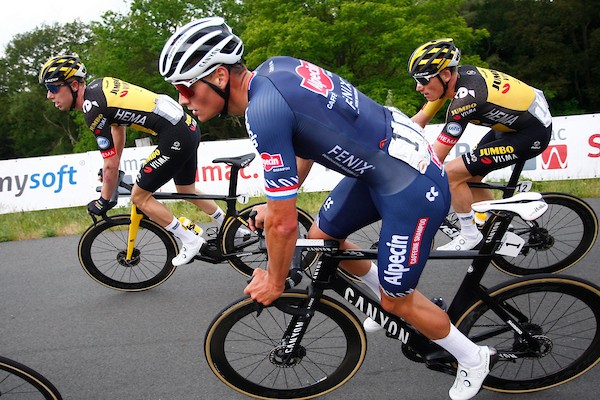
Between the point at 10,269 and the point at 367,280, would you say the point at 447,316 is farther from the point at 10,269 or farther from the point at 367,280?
the point at 10,269

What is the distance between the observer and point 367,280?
2.96 m

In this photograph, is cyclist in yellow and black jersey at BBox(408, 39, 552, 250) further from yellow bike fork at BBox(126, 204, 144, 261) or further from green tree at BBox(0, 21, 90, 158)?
green tree at BBox(0, 21, 90, 158)

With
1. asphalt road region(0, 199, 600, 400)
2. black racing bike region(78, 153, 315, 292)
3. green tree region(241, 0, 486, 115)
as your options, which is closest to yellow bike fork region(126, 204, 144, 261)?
black racing bike region(78, 153, 315, 292)

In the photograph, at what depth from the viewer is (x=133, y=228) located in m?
4.66

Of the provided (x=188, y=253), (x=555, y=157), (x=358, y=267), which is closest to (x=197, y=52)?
(x=358, y=267)

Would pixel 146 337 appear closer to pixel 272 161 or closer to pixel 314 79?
pixel 272 161

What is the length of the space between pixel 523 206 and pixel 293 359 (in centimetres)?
150

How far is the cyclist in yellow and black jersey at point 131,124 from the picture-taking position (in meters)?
4.26

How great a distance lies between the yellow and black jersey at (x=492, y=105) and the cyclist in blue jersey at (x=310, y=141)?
1655mm

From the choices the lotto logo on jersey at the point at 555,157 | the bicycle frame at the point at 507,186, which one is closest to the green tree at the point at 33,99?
the lotto logo on jersey at the point at 555,157

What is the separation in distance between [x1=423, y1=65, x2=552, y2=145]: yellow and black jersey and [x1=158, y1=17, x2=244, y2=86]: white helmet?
226 centimetres

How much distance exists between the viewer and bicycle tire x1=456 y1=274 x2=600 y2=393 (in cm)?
263

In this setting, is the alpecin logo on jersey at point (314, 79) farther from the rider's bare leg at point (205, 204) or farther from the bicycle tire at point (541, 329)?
the rider's bare leg at point (205, 204)

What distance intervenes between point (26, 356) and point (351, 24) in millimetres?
28045
